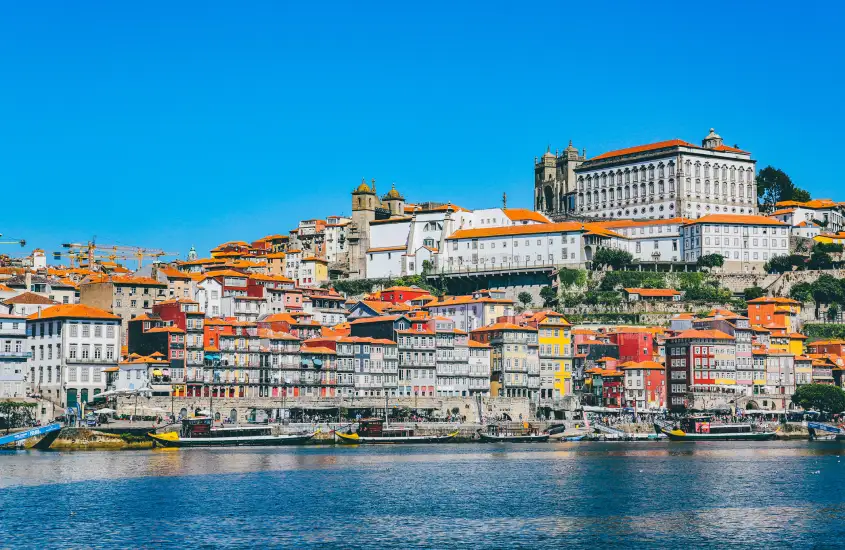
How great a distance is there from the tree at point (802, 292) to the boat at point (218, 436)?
60.2m

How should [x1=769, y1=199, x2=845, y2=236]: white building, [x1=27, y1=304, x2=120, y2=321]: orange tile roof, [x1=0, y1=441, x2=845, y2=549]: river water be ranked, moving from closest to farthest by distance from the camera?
1. [x1=0, y1=441, x2=845, y2=549]: river water
2. [x1=27, y1=304, x2=120, y2=321]: orange tile roof
3. [x1=769, y1=199, x2=845, y2=236]: white building

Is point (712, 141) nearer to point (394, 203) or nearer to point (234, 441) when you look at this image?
point (394, 203)

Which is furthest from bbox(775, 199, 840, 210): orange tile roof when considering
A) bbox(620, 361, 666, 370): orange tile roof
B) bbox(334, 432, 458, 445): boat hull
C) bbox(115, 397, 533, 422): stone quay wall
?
bbox(334, 432, 458, 445): boat hull

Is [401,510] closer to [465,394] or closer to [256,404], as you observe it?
[256,404]

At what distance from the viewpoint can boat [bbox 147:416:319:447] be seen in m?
90.3

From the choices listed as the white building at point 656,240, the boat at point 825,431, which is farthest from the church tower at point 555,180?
the boat at point 825,431

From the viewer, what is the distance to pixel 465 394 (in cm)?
11100

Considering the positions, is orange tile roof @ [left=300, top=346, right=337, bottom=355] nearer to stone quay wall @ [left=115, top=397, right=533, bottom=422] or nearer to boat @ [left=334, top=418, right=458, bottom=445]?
stone quay wall @ [left=115, top=397, right=533, bottom=422]

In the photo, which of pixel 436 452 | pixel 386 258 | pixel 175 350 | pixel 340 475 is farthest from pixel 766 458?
pixel 386 258

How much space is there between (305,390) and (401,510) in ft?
161

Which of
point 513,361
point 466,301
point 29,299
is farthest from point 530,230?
point 29,299

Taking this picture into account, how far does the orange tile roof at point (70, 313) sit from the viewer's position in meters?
100

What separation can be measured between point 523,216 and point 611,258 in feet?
50.5

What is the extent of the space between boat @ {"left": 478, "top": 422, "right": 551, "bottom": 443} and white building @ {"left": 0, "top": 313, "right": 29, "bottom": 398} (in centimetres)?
3078
